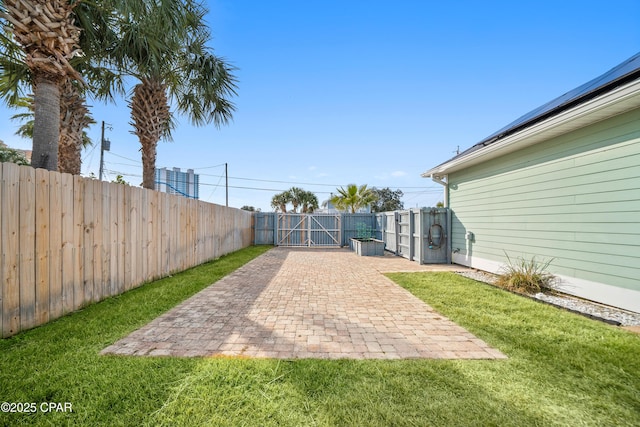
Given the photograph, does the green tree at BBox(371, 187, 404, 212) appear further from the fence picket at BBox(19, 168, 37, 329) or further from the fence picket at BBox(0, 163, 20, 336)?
the fence picket at BBox(0, 163, 20, 336)

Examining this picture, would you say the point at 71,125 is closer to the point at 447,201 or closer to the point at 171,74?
the point at 171,74

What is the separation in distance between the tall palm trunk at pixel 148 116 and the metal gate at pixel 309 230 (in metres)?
7.60

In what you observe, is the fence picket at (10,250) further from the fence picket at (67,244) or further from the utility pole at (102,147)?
the utility pole at (102,147)

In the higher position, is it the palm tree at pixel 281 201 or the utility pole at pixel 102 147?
the utility pole at pixel 102 147

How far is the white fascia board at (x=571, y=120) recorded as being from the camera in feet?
10.9

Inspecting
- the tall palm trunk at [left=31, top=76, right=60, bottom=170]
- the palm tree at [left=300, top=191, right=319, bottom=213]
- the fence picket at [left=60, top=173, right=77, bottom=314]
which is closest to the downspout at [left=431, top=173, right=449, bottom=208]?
the fence picket at [left=60, top=173, right=77, bottom=314]

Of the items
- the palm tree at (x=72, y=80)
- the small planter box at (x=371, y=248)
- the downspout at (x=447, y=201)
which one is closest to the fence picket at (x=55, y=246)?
the palm tree at (x=72, y=80)

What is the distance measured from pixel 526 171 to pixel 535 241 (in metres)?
1.52

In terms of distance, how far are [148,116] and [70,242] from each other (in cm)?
447

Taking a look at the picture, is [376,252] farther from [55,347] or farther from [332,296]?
[55,347]

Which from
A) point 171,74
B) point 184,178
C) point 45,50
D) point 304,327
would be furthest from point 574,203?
point 184,178

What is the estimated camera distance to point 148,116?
21.1 feet

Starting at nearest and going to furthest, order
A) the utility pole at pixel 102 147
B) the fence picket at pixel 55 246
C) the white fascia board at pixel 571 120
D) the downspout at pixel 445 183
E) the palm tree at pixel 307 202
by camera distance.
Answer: the fence picket at pixel 55 246 < the white fascia board at pixel 571 120 < the downspout at pixel 445 183 < the utility pole at pixel 102 147 < the palm tree at pixel 307 202

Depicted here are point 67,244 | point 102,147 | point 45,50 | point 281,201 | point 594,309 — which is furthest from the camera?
point 281,201
